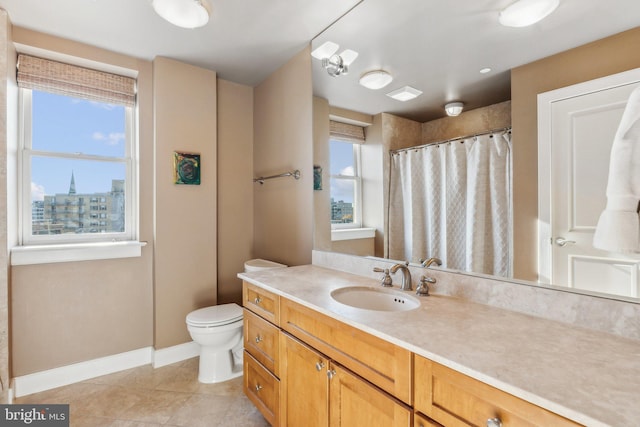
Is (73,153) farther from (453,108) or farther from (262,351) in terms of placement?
(453,108)

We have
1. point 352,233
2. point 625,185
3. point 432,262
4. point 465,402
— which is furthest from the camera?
point 352,233

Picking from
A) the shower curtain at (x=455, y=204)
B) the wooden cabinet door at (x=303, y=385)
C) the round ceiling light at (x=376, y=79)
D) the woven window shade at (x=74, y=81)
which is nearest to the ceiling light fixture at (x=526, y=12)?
the shower curtain at (x=455, y=204)

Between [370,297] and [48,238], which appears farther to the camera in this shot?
[48,238]

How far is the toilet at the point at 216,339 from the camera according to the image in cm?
212

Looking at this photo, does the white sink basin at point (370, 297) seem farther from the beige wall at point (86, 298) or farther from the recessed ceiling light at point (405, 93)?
the beige wall at point (86, 298)

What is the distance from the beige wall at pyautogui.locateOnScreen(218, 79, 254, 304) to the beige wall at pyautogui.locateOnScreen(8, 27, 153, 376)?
Answer: 23.4 inches

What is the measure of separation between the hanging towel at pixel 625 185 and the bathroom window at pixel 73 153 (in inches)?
115

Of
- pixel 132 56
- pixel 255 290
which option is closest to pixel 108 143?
pixel 132 56

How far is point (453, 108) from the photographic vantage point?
55.5 inches

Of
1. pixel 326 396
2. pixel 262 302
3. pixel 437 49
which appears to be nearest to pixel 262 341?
pixel 262 302

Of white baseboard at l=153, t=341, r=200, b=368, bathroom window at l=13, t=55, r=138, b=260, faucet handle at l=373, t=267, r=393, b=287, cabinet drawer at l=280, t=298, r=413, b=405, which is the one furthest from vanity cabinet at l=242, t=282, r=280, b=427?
bathroom window at l=13, t=55, r=138, b=260

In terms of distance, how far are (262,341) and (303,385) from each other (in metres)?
0.42

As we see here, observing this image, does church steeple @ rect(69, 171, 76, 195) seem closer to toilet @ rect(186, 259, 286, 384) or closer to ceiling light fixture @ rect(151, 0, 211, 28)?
toilet @ rect(186, 259, 286, 384)

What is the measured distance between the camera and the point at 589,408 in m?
0.59
